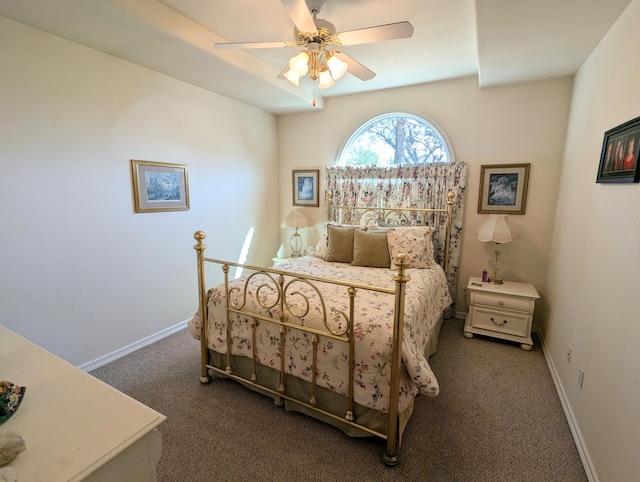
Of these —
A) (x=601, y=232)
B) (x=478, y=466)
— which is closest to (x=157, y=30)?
(x=601, y=232)

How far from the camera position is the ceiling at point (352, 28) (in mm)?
1839

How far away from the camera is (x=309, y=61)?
6.26 ft

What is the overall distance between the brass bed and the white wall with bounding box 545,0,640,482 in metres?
0.79

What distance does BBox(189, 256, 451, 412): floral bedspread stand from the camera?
63.8 inches

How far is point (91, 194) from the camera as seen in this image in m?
2.41

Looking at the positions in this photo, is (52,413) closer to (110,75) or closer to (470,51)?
(110,75)

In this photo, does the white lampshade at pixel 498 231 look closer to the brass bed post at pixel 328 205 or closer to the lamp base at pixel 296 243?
the brass bed post at pixel 328 205

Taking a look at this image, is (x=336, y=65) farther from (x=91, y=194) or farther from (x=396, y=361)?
(x=91, y=194)

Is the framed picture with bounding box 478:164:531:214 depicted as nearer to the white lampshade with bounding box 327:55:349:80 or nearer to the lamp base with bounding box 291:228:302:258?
the white lampshade with bounding box 327:55:349:80

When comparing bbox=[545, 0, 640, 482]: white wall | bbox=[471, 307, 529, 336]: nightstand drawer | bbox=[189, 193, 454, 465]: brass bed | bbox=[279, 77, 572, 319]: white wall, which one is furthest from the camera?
bbox=[279, 77, 572, 319]: white wall

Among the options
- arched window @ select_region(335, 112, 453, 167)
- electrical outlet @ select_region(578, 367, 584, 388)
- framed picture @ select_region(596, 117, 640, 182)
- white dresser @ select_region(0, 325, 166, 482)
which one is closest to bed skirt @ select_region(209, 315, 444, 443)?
electrical outlet @ select_region(578, 367, 584, 388)

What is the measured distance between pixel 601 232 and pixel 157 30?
3110mm

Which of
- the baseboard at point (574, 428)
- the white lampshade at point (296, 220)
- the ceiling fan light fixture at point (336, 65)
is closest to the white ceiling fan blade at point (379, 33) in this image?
the ceiling fan light fixture at point (336, 65)

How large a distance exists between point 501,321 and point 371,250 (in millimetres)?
1418
